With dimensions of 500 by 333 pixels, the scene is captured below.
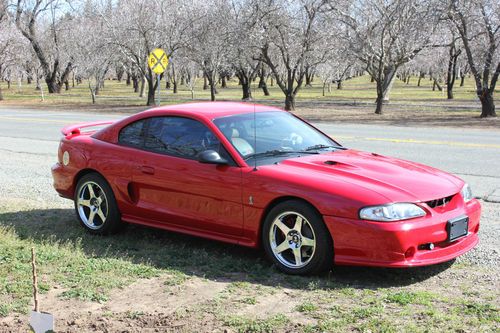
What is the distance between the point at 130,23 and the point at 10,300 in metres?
32.0

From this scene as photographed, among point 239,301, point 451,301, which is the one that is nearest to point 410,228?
point 451,301

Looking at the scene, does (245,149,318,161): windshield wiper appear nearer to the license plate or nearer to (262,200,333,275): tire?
(262,200,333,275): tire

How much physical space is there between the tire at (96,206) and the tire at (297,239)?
1.87 metres

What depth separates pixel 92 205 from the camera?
6.43 m

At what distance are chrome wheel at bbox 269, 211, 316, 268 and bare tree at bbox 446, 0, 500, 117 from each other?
2101cm

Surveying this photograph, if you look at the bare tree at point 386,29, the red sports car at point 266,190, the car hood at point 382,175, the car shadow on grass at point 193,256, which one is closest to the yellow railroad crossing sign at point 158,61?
the bare tree at point 386,29

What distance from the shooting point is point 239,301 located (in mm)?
4375

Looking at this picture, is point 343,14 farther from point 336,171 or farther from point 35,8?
point 35,8

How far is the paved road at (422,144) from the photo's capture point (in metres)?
10.8

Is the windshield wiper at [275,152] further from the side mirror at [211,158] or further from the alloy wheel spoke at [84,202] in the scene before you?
the alloy wheel spoke at [84,202]

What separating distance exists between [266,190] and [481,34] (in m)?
22.2

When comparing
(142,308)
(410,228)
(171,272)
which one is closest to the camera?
(142,308)

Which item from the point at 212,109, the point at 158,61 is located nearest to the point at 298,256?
the point at 212,109

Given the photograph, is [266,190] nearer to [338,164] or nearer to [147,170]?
[338,164]
